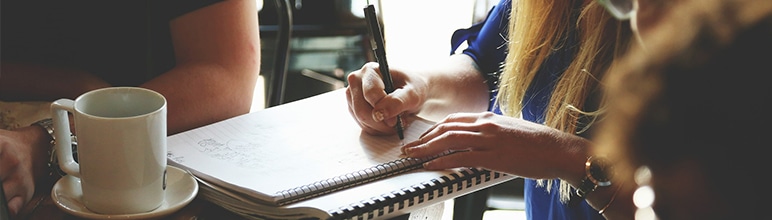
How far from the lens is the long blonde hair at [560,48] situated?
1.01 metres

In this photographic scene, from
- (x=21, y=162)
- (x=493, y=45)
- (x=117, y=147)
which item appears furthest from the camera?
(x=493, y=45)

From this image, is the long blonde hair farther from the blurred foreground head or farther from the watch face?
the blurred foreground head

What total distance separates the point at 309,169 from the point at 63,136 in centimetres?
25

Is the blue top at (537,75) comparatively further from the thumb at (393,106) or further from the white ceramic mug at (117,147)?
the white ceramic mug at (117,147)

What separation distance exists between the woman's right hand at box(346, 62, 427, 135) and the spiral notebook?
0.02m

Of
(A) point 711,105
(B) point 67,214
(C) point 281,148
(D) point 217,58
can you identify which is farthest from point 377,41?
(A) point 711,105

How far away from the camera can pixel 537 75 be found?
44.3 inches

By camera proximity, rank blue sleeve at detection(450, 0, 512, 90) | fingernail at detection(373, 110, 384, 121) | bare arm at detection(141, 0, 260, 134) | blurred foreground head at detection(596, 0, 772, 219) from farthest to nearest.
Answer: blue sleeve at detection(450, 0, 512, 90) → bare arm at detection(141, 0, 260, 134) → fingernail at detection(373, 110, 384, 121) → blurred foreground head at detection(596, 0, 772, 219)

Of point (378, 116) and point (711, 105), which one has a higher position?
point (711, 105)

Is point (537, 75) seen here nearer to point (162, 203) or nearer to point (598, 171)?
point (598, 171)

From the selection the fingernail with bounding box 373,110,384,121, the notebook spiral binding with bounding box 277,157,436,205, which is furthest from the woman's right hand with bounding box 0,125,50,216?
the fingernail with bounding box 373,110,384,121

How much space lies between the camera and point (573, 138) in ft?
2.90

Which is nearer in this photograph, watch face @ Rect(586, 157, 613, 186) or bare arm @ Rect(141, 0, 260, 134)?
watch face @ Rect(586, 157, 613, 186)

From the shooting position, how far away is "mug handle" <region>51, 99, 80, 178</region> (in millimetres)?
729
